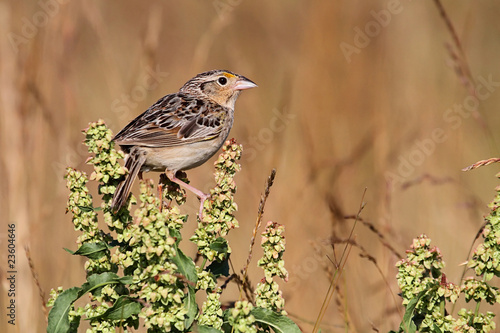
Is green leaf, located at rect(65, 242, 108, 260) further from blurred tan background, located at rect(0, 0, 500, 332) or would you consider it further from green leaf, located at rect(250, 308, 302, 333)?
blurred tan background, located at rect(0, 0, 500, 332)

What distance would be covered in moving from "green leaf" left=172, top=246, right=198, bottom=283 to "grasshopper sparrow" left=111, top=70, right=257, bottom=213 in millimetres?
1407

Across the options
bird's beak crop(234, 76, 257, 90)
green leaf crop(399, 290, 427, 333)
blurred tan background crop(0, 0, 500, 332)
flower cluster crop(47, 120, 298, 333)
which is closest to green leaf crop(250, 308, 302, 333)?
flower cluster crop(47, 120, 298, 333)

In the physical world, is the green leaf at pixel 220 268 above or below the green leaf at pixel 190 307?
above

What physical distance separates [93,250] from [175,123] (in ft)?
8.04

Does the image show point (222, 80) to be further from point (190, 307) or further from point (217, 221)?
point (190, 307)

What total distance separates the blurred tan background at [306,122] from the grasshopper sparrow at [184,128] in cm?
30

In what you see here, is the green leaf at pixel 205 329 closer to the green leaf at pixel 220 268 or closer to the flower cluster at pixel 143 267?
the flower cluster at pixel 143 267

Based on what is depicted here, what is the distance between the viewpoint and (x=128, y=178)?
349 centimetres

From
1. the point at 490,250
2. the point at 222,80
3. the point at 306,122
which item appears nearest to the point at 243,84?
the point at 222,80

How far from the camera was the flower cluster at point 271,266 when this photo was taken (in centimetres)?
246

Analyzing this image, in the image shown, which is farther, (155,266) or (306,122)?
(306,122)

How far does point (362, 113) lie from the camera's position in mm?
6738

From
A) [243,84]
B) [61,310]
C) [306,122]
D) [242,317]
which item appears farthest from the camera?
[306,122]

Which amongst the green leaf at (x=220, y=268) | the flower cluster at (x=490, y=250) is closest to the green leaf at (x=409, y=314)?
the flower cluster at (x=490, y=250)
